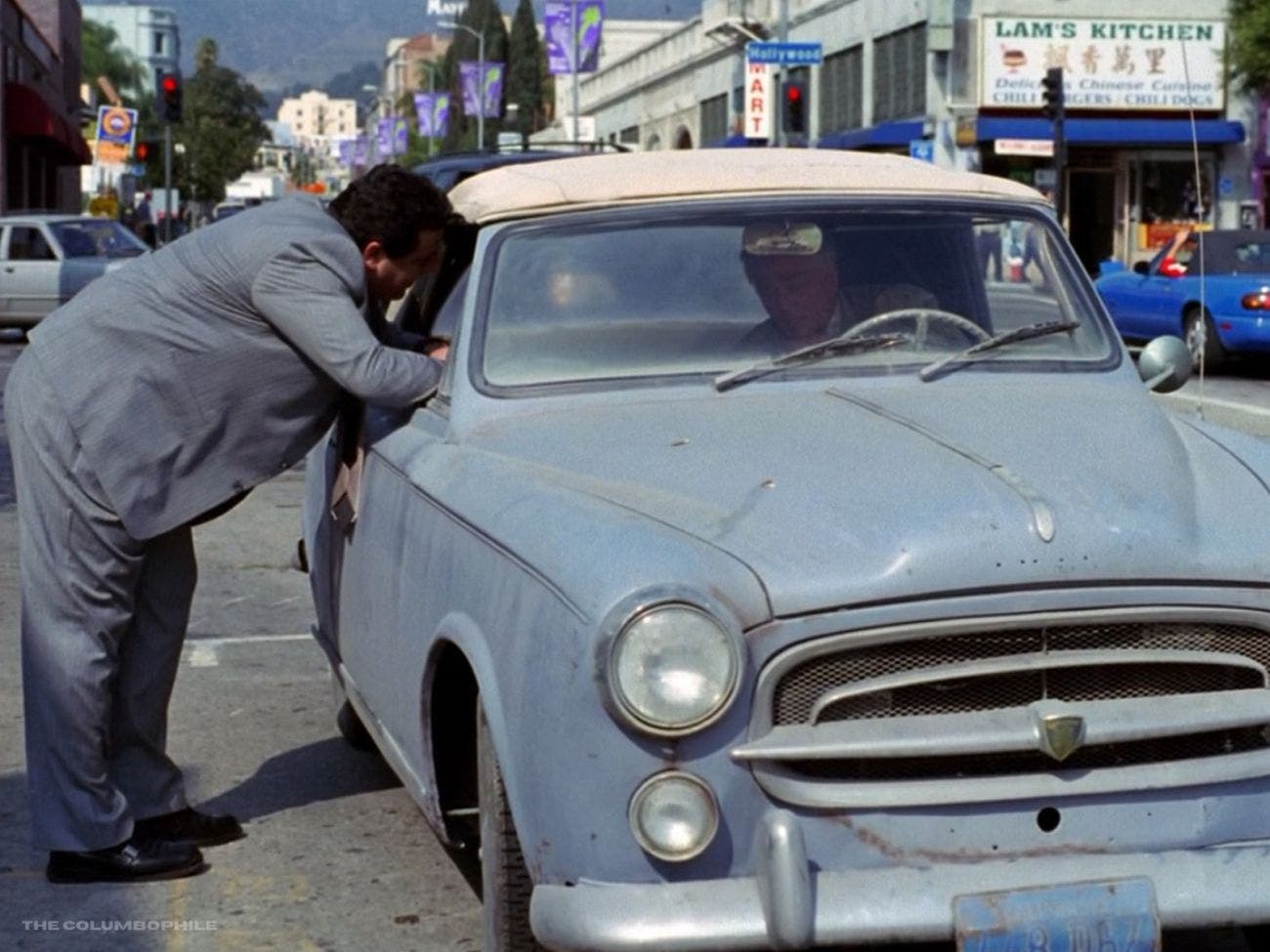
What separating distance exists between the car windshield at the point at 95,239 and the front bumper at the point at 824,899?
26673 mm

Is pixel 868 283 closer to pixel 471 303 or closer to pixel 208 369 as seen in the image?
pixel 471 303

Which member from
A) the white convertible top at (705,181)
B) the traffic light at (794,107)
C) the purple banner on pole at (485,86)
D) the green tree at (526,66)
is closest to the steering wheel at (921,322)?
the white convertible top at (705,181)

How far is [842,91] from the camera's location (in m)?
56.1

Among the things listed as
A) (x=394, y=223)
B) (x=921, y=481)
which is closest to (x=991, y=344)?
(x=921, y=481)

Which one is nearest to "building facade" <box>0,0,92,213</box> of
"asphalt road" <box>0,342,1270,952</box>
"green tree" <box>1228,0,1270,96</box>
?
"green tree" <box>1228,0,1270,96</box>

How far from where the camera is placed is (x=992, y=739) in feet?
12.0

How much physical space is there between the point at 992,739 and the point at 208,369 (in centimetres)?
230

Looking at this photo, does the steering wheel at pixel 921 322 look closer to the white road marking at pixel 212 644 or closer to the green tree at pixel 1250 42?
the white road marking at pixel 212 644

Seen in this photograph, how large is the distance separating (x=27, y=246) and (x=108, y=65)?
3509 inches

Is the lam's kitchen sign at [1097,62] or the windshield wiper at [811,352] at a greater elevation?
the lam's kitchen sign at [1097,62]

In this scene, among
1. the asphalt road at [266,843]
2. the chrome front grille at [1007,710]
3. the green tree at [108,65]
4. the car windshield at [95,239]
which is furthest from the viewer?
the green tree at [108,65]

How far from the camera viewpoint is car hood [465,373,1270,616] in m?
3.73

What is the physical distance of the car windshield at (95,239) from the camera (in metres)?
29.6

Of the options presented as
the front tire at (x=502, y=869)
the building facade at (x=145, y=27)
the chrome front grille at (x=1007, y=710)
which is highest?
the building facade at (x=145, y=27)
